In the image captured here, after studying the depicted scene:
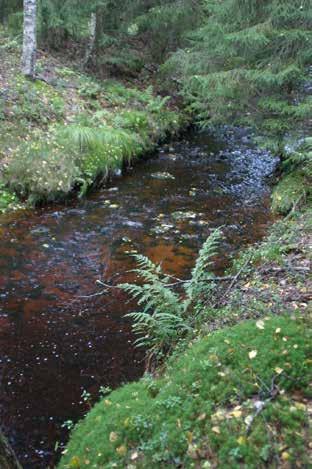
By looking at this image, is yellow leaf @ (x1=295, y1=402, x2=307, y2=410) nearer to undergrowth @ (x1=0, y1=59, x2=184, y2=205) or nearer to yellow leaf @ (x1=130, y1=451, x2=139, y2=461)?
yellow leaf @ (x1=130, y1=451, x2=139, y2=461)

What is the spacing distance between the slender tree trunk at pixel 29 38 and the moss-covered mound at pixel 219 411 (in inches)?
462

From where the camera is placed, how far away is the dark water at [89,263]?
18.7ft

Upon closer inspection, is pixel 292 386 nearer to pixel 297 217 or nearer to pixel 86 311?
pixel 86 311

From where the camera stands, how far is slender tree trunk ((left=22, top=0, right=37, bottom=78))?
1346cm

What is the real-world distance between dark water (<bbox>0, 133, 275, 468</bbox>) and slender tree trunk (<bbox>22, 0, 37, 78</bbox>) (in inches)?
167

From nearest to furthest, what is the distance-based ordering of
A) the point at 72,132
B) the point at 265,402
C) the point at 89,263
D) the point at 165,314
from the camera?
1. the point at 265,402
2. the point at 165,314
3. the point at 89,263
4. the point at 72,132

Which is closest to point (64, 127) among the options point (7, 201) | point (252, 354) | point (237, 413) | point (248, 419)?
point (7, 201)

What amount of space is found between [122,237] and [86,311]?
2763mm

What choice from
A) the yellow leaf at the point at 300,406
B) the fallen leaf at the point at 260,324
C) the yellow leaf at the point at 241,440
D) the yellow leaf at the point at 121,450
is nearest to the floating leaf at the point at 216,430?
the yellow leaf at the point at 241,440

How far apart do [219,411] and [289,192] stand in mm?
8221

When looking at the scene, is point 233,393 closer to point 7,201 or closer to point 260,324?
point 260,324

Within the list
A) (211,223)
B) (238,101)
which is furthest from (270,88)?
(211,223)

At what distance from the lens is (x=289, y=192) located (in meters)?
11.5

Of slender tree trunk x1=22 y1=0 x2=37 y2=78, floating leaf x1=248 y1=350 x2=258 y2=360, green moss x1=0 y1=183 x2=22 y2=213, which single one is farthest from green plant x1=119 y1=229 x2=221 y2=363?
slender tree trunk x1=22 y1=0 x2=37 y2=78
